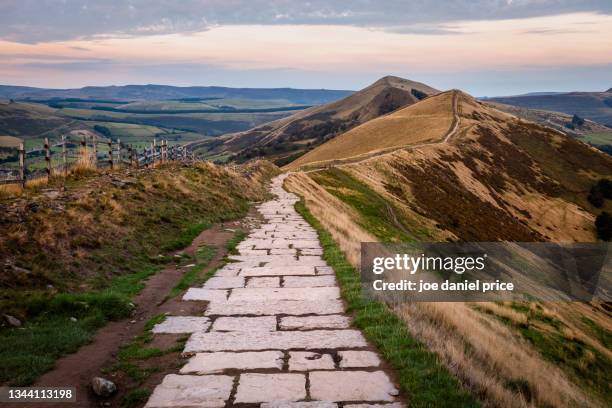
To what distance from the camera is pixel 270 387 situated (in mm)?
6320

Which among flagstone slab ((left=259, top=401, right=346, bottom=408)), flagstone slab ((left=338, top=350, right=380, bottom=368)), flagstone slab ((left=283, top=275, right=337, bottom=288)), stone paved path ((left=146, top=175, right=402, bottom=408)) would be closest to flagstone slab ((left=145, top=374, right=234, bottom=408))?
stone paved path ((left=146, top=175, right=402, bottom=408))

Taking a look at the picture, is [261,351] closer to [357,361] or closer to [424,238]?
[357,361]

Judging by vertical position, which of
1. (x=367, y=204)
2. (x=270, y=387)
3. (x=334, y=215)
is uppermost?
(x=270, y=387)

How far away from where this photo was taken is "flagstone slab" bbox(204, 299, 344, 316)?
947cm

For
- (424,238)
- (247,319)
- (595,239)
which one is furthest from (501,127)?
(247,319)

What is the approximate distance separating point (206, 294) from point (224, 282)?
103cm

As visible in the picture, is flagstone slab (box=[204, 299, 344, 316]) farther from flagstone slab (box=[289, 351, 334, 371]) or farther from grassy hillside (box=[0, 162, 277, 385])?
flagstone slab (box=[289, 351, 334, 371])

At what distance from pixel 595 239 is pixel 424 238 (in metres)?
46.7

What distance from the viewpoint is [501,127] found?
116688 millimetres

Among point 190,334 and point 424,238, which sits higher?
point 190,334

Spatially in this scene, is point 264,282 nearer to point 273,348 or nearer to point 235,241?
point 273,348

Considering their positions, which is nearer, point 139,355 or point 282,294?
point 139,355

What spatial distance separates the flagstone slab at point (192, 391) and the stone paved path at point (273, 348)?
0.04 ft

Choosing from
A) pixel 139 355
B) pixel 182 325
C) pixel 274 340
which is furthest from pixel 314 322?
pixel 139 355
